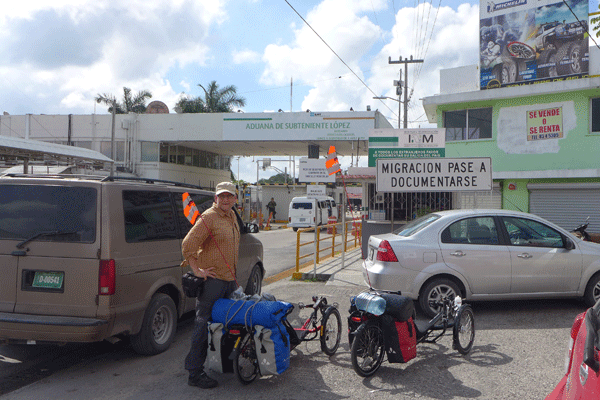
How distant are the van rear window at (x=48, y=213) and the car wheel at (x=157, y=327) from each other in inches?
42.4

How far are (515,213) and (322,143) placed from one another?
23236 mm

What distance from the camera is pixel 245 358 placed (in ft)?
14.7

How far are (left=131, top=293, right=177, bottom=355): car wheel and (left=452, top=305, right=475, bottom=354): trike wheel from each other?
3125 mm

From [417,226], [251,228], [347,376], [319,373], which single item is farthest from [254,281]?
[347,376]

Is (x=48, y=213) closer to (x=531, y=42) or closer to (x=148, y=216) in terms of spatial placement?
(x=148, y=216)

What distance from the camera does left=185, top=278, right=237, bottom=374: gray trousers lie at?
4.49 m

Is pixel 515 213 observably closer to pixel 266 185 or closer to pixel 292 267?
pixel 292 267

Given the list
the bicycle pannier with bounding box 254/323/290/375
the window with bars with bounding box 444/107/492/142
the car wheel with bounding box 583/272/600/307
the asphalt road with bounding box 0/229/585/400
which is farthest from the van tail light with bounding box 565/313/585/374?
the window with bars with bounding box 444/107/492/142

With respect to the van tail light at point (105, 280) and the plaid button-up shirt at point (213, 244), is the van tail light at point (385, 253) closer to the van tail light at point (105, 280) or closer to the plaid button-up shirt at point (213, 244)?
the plaid button-up shirt at point (213, 244)

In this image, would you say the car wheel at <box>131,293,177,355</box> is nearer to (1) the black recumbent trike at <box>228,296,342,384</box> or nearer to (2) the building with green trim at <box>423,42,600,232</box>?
(1) the black recumbent trike at <box>228,296,342,384</box>

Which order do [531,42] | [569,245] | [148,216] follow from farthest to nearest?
[531,42]
[569,245]
[148,216]

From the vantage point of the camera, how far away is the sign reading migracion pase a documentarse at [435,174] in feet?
32.3

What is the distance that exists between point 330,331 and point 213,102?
35.2 meters

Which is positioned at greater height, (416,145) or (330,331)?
(416,145)
